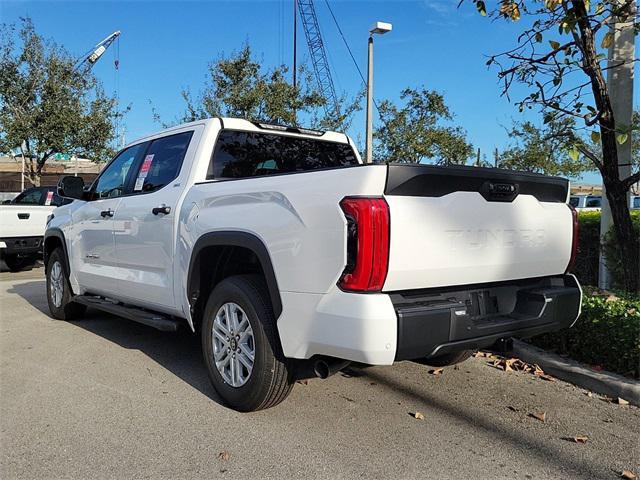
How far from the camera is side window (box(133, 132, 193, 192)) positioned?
457 centimetres

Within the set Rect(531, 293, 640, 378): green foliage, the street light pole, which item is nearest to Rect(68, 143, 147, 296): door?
Rect(531, 293, 640, 378): green foliage

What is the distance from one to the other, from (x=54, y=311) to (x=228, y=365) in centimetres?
391

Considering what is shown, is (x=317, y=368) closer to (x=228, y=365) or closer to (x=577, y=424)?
(x=228, y=365)

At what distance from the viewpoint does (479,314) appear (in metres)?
3.34

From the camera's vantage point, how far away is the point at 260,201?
3.41 metres

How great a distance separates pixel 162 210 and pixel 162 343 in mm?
1801

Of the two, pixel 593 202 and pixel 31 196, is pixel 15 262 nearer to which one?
pixel 31 196

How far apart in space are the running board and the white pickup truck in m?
0.02

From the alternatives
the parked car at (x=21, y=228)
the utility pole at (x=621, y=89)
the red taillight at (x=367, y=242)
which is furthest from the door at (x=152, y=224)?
the parked car at (x=21, y=228)

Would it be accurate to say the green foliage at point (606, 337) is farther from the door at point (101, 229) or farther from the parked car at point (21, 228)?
the parked car at point (21, 228)

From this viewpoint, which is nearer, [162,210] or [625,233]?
[162,210]

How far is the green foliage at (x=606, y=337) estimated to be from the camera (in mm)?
4219

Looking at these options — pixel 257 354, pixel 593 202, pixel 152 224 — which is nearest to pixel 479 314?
pixel 257 354

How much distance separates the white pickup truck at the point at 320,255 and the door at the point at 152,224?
0.02m
